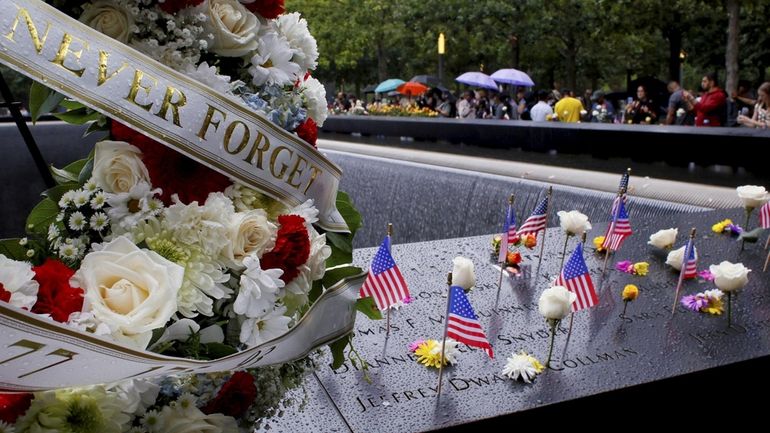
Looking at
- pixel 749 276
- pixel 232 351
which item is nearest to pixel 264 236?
pixel 232 351

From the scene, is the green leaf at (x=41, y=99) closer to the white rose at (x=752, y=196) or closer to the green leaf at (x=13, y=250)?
the green leaf at (x=13, y=250)

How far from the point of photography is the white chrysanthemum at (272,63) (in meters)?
1.72

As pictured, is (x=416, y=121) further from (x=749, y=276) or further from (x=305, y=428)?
(x=305, y=428)

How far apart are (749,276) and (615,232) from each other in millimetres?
783

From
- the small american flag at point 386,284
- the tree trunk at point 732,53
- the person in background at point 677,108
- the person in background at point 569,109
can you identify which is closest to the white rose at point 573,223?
the small american flag at point 386,284

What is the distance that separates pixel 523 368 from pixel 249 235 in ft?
4.89

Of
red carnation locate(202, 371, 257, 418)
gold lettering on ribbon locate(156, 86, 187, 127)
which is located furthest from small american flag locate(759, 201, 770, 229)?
gold lettering on ribbon locate(156, 86, 187, 127)

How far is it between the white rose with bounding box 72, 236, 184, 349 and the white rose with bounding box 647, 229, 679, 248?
3.44m

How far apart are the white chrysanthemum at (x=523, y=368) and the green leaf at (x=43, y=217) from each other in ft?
5.61

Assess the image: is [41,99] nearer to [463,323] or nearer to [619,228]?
[463,323]

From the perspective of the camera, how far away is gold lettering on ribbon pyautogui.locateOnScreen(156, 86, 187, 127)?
145 centimetres

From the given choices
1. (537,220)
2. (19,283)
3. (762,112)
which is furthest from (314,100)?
(762,112)

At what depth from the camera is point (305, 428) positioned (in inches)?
89.0

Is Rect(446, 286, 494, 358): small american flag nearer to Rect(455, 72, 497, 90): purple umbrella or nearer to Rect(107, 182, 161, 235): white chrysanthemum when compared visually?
Rect(107, 182, 161, 235): white chrysanthemum
